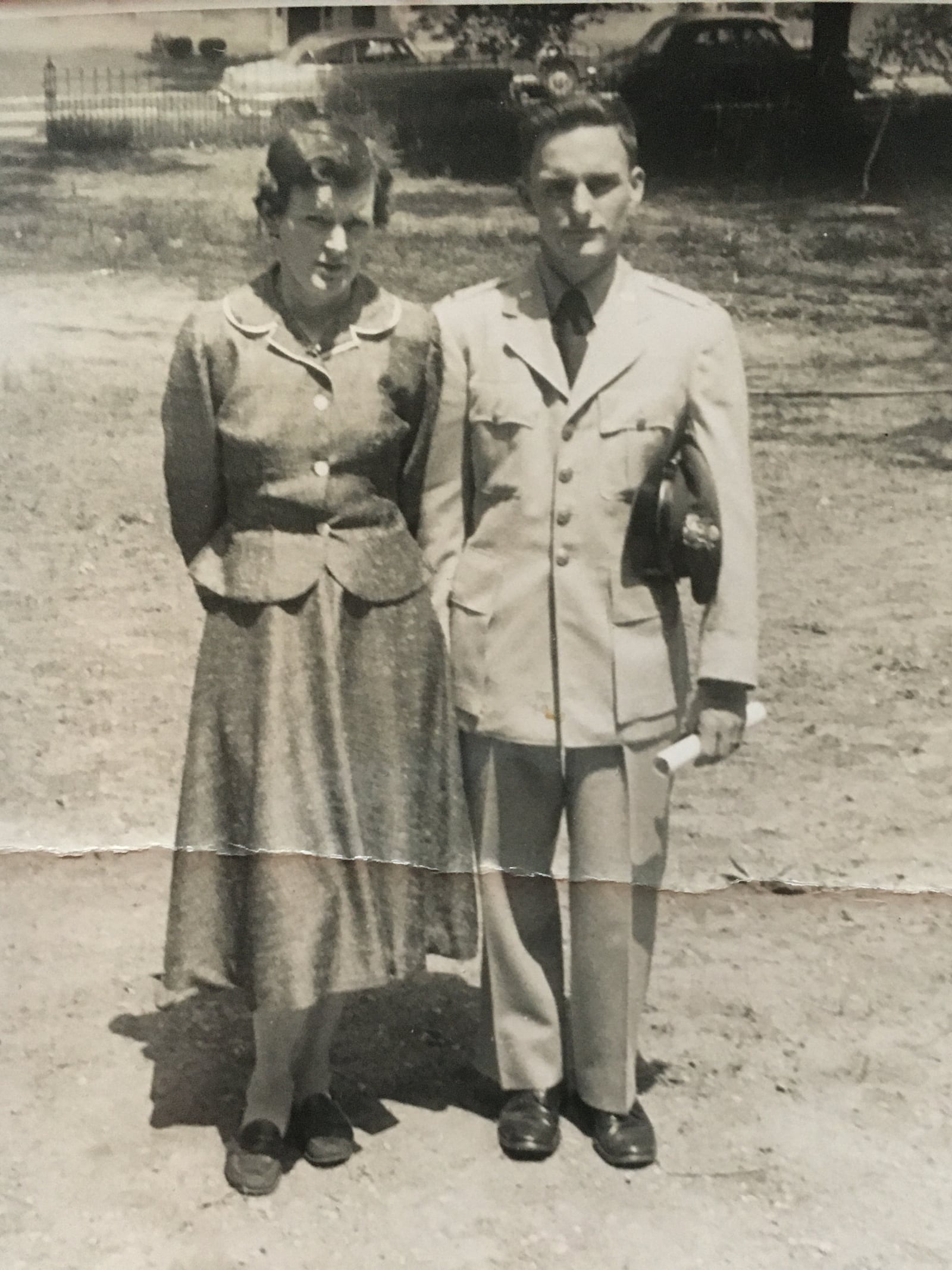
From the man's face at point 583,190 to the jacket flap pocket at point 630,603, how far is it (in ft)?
1.32

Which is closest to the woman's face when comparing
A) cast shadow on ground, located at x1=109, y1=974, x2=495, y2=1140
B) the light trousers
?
the light trousers

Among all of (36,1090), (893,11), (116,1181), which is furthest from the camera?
(36,1090)

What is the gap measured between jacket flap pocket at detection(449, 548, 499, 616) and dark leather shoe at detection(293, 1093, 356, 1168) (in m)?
0.73

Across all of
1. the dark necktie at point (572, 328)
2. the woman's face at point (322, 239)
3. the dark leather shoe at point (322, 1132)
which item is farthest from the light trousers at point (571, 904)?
the woman's face at point (322, 239)

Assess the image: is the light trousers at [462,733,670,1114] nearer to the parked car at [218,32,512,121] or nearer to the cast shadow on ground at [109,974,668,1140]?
the cast shadow on ground at [109,974,668,1140]

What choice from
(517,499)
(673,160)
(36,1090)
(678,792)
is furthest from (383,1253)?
(673,160)

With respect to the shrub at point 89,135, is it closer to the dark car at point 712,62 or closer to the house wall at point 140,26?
the house wall at point 140,26

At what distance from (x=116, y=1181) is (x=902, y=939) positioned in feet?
3.87

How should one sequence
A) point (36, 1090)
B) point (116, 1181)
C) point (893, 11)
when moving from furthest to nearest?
point (36, 1090) < point (116, 1181) < point (893, 11)

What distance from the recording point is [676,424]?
1.88 metres

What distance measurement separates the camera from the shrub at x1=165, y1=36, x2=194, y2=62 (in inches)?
76.5

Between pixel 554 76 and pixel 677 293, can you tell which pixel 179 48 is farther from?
pixel 677 293

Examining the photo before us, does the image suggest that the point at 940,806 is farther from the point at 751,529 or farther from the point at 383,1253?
the point at 383,1253

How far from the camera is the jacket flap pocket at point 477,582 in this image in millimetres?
1926
